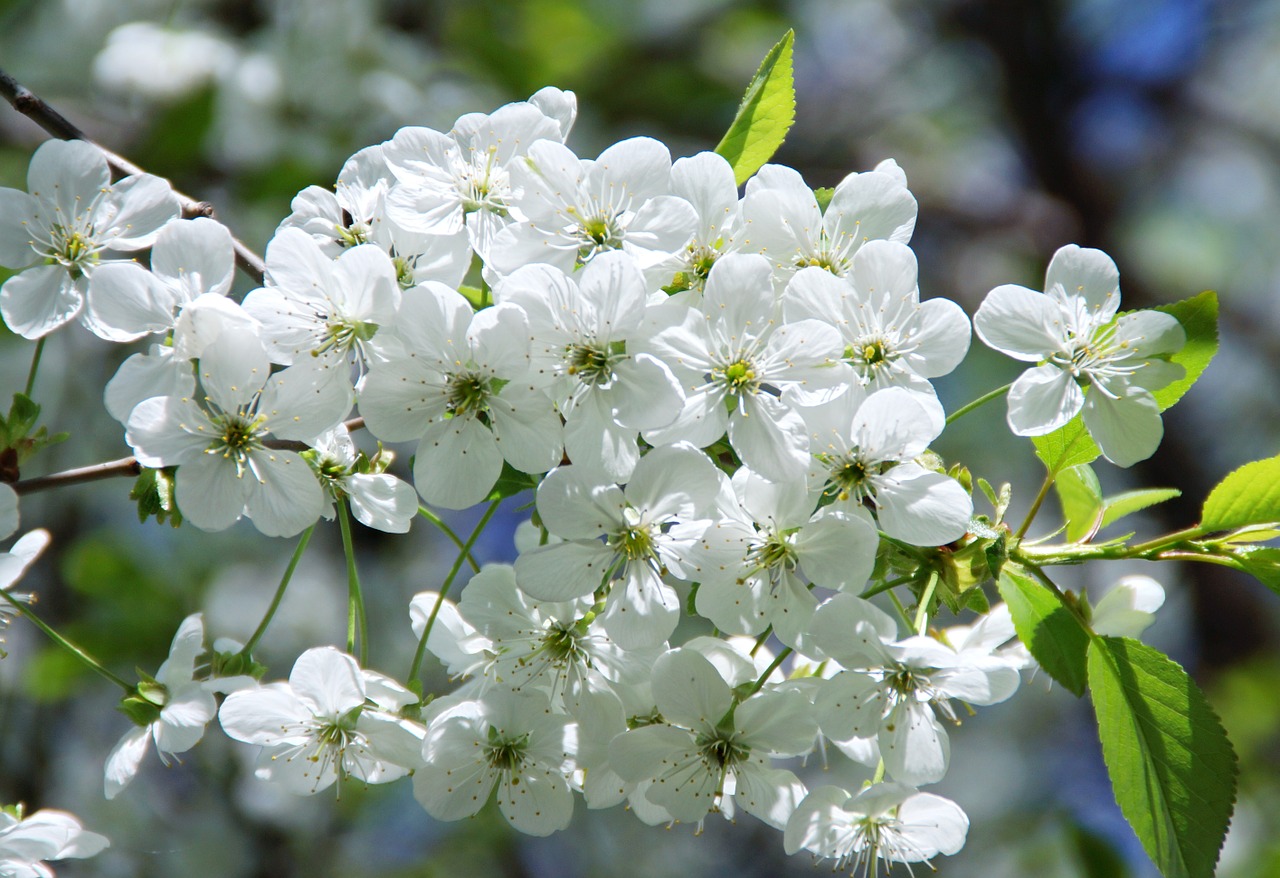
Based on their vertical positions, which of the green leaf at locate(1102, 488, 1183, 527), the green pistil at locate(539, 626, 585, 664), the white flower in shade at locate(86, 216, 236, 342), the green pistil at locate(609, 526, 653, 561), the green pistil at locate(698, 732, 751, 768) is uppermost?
the white flower in shade at locate(86, 216, 236, 342)

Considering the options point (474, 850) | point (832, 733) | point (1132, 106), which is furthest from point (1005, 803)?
point (832, 733)

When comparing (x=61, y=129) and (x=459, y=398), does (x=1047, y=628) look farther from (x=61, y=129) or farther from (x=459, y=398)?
(x=61, y=129)

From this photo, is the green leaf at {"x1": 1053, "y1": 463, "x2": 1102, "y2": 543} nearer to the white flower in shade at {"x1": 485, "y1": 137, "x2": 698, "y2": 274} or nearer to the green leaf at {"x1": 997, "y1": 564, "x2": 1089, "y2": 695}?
the green leaf at {"x1": 997, "y1": 564, "x2": 1089, "y2": 695}

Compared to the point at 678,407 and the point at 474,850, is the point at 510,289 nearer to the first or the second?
the point at 678,407

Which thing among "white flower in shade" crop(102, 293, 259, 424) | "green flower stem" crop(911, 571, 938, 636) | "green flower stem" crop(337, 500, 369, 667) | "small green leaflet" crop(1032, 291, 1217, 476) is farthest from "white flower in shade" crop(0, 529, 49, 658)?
"small green leaflet" crop(1032, 291, 1217, 476)

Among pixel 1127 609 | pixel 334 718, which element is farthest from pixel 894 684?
pixel 334 718
